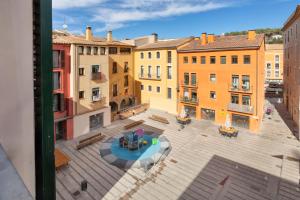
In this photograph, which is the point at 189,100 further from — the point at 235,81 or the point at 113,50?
the point at 113,50

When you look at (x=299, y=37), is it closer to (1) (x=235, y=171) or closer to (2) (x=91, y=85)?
(1) (x=235, y=171)

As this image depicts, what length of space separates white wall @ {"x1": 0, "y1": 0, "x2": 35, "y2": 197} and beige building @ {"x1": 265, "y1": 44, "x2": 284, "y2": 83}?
220 ft

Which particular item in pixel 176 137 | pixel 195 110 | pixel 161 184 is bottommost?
pixel 161 184

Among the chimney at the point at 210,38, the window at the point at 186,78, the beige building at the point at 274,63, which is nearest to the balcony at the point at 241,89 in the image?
the window at the point at 186,78

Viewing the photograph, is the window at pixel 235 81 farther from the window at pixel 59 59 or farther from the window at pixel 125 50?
the window at pixel 59 59

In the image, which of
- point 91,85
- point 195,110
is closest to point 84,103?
point 91,85

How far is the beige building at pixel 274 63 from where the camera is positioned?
58531 mm

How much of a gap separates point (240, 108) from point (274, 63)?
43.0 meters

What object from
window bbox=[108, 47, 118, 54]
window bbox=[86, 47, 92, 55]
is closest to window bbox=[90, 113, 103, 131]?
window bbox=[86, 47, 92, 55]

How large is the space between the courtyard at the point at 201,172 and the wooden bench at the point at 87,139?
1.89 ft

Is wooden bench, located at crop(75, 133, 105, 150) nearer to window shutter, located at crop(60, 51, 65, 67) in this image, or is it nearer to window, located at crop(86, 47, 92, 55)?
window shutter, located at crop(60, 51, 65, 67)

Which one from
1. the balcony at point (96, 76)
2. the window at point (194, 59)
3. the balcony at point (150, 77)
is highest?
the window at point (194, 59)

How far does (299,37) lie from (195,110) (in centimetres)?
1591

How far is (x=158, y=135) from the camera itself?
2497cm
